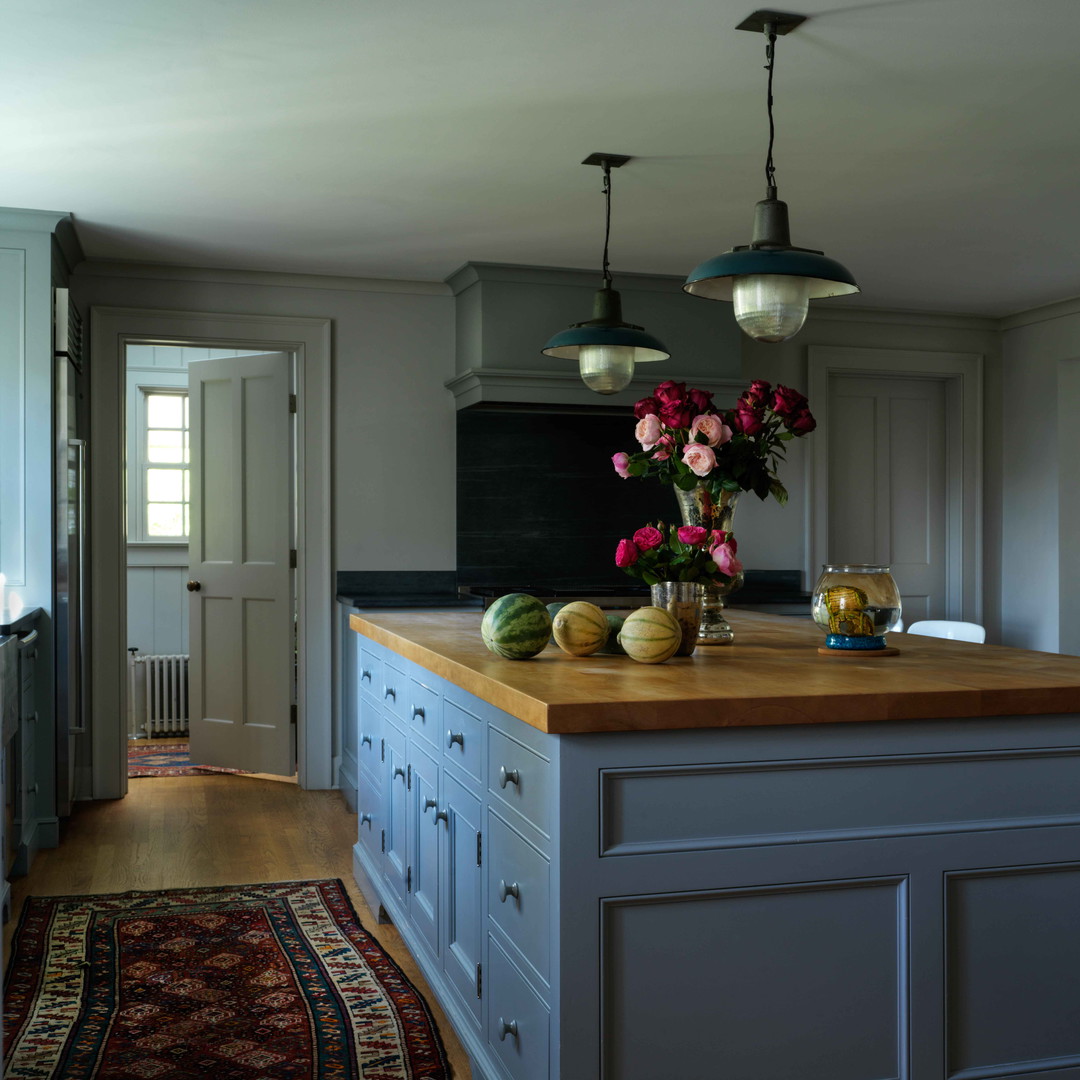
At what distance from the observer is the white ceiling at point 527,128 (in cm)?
277

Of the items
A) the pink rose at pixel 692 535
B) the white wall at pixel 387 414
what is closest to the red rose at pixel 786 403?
the pink rose at pixel 692 535

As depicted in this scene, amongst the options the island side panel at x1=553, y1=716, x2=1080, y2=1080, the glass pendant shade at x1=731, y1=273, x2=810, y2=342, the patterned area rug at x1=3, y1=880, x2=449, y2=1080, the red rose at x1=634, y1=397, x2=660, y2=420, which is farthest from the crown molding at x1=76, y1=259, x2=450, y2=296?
the island side panel at x1=553, y1=716, x2=1080, y2=1080

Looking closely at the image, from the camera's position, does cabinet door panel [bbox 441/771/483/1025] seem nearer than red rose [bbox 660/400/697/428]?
Yes

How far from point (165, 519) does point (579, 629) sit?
18.1ft

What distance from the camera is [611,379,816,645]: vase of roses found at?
266cm

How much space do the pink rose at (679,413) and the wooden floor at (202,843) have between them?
161 cm

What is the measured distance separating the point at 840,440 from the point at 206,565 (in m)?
3.54

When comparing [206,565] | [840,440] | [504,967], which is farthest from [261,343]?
[504,967]

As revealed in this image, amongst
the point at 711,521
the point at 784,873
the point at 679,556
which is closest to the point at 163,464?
the point at 711,521

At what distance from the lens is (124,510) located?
203 inches

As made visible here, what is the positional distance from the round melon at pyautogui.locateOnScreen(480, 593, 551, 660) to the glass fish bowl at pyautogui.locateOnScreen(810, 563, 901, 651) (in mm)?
625

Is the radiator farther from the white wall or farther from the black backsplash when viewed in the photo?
the black backsplash

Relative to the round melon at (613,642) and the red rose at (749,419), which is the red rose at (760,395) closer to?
the red rose at (749,419)

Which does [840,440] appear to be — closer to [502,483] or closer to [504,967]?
[502,483]
